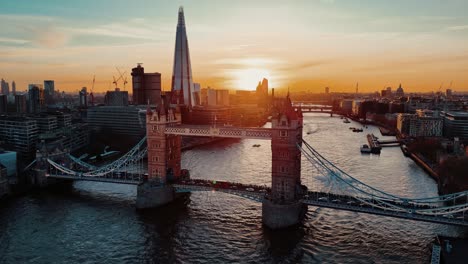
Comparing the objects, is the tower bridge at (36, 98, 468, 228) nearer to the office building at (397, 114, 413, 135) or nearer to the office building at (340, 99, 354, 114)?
the office building at (397, 114, 413, 135)

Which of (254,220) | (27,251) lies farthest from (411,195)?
(27,251)

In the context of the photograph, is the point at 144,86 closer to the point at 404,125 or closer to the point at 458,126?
the point at 404,125

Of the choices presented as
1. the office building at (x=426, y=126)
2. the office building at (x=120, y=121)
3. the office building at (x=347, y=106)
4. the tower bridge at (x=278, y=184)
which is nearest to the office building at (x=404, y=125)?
the office building at (x=426, y=126)

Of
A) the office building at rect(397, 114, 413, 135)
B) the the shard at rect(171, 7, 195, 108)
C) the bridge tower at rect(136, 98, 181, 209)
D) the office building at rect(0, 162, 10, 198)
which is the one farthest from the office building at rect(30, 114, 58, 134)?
the office building at rect(397, 114, 413, 135)

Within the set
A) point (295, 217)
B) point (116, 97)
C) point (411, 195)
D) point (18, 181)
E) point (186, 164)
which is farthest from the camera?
point (116, 97)

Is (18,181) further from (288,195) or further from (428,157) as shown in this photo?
(428,157)

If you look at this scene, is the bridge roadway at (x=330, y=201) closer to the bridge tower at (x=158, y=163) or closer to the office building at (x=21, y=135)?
the bridge tower at (x=158, y=163)
